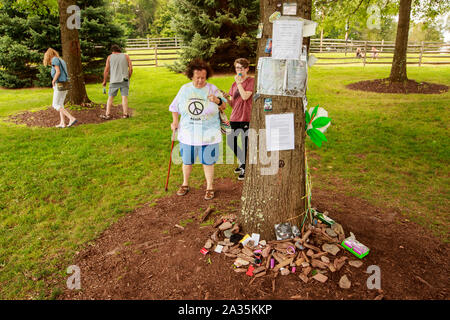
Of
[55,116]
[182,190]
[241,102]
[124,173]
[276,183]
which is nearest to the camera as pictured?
[276,183]

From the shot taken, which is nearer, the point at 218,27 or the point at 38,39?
the point at 38,39

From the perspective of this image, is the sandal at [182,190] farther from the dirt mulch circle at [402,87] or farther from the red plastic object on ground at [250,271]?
the dirt mulch circle at [402,87]

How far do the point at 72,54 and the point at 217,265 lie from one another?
8.25 m

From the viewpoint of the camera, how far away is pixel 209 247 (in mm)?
2982

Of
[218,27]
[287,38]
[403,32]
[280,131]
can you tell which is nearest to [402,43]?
[403,32]

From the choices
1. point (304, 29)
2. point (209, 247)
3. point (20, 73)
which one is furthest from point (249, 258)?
point (20, 73)

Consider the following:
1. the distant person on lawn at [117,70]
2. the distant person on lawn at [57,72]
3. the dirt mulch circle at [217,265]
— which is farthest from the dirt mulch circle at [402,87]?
the distant person on lawn at [57,72]

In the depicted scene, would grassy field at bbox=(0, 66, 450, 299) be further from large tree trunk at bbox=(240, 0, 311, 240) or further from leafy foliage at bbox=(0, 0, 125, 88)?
leafy foliage at bbox=(0, 0, 125, 88)

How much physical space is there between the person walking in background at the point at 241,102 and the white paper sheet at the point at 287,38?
5.71 feet

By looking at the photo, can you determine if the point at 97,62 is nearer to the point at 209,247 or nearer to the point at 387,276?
the point at 209,247

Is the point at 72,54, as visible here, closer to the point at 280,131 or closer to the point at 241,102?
the point at 241,102

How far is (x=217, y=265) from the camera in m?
2.77

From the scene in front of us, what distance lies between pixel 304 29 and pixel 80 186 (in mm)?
4044
